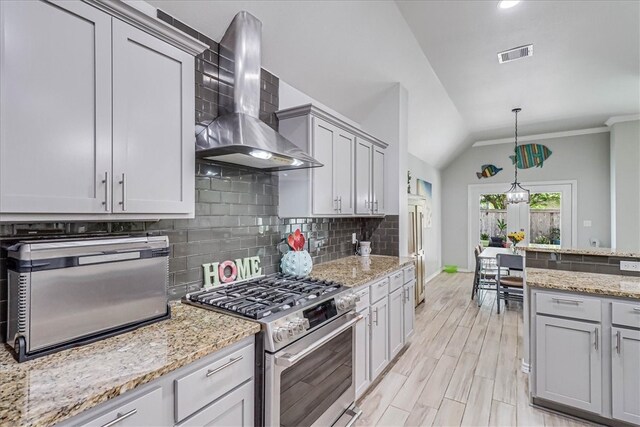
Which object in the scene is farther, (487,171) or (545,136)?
(487,171)

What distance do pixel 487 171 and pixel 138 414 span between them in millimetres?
7936

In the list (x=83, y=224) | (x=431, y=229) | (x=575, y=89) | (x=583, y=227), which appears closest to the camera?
(x=83, y=224)

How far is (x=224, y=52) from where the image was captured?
2.09 meters

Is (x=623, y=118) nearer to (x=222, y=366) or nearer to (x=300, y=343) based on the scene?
(x=300, y=343)

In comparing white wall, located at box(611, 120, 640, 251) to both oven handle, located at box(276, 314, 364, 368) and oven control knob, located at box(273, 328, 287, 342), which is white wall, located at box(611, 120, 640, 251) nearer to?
oven handle, located at box(276, 314, 364, 368)

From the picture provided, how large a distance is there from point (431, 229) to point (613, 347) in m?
4.88

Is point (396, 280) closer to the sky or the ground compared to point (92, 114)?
closer to the ground

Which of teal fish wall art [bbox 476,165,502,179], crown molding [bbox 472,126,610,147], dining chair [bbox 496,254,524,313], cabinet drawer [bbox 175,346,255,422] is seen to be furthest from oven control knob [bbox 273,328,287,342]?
crown molding [bbox 472,126,610,147]

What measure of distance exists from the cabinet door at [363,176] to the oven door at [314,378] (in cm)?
136

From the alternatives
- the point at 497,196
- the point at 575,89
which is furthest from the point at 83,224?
the point at 497,196

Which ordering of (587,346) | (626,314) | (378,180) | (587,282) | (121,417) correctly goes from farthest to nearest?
1. (378,180)
2. (587,282)
3. (587,346)
4. (626,314)
5. (121,417)

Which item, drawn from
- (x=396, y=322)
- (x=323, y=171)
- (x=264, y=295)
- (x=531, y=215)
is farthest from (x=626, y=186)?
(x=264, y=295)

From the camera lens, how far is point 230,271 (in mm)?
2139

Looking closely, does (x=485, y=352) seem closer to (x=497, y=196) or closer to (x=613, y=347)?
(x=613, y=347)
